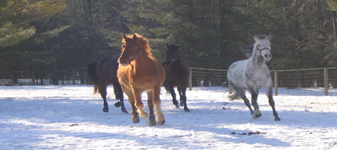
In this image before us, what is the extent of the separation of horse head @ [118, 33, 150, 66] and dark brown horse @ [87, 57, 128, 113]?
297 centimetres

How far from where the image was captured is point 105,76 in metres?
9.76

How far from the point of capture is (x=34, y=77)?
1309 inches

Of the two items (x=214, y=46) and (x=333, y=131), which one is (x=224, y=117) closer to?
(x=333, y=131)

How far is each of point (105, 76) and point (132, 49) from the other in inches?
153

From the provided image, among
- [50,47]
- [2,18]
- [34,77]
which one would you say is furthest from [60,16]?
[2,18]

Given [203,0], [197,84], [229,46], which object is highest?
[203,0]

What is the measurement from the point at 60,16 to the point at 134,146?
35923mm

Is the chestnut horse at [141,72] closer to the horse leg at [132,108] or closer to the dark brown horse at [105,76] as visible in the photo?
the horse leg at [132,108]

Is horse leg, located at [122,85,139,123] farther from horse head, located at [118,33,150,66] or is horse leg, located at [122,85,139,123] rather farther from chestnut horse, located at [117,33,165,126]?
horse head, located at [118,33,150,66]

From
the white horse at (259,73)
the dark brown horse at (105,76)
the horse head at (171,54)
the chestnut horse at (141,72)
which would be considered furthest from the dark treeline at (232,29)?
the chestnut horse at (141,72)

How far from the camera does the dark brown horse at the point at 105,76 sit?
928 cm

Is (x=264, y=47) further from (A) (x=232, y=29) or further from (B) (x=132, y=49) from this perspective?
(A) (x=232, y=29)

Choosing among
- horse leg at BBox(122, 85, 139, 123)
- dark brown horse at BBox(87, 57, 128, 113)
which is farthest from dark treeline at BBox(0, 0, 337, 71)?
horse leg at BBox(122, 85, 139, 123)

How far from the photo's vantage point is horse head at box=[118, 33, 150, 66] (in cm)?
588
